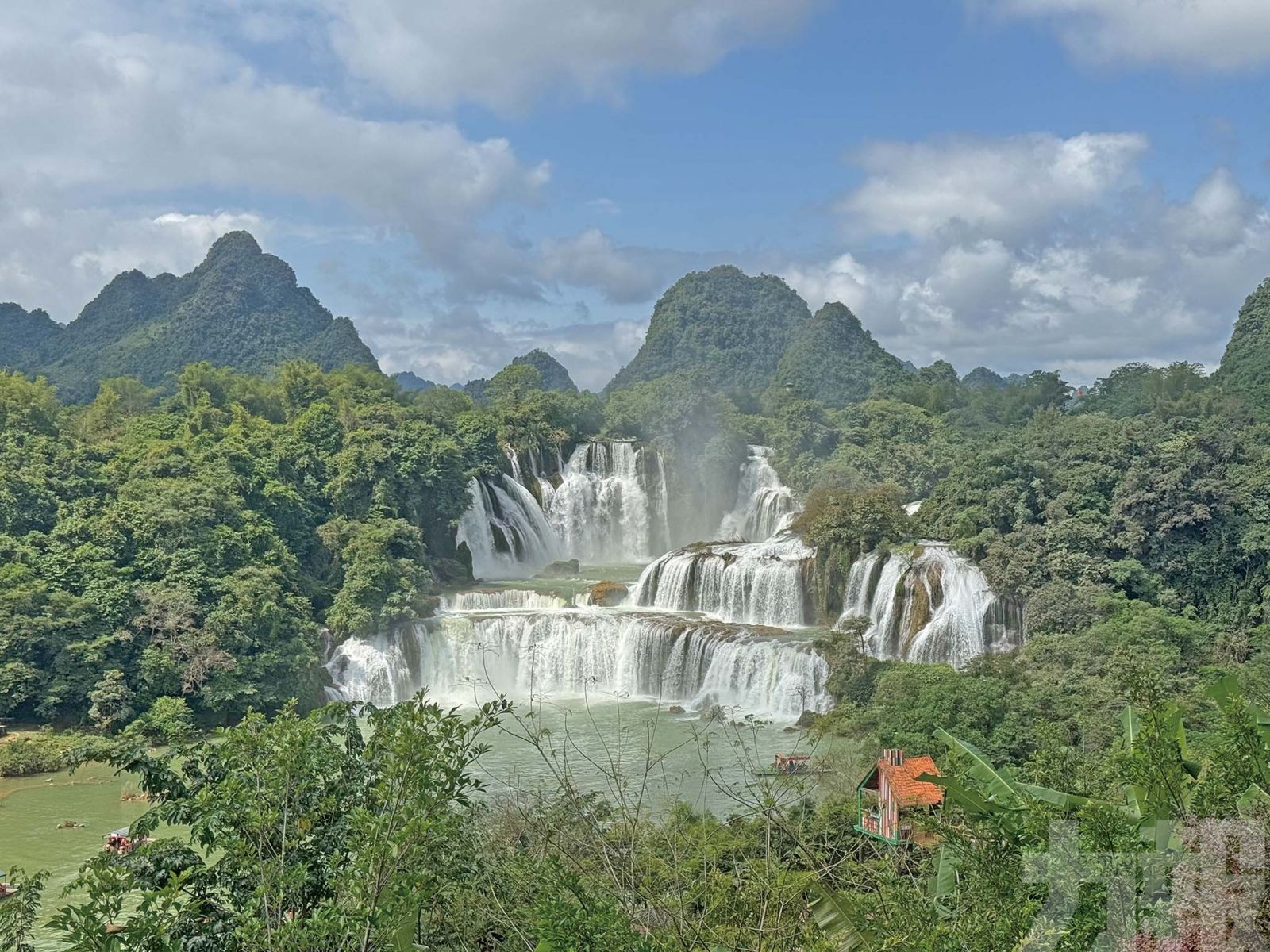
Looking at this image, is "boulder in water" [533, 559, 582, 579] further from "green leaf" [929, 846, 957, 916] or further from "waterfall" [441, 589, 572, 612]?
"green leaf" [929, 846, 957, 916]

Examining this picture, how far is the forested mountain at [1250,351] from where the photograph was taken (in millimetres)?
26875

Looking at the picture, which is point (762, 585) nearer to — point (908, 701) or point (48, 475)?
point (908, 701)

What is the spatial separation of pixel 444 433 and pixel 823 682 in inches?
538

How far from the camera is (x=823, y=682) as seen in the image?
1583 centimetres

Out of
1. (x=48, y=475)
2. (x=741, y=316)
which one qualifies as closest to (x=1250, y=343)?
(x=741, y=316)

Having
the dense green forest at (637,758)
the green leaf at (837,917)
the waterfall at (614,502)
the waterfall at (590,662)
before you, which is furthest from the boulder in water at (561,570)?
the green leaf at (837,917)

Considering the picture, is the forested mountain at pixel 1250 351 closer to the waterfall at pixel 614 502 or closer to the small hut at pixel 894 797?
the waterfall at pixel 614 502

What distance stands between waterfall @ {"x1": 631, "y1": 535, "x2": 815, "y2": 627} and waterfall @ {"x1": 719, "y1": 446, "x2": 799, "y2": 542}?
18.8ft

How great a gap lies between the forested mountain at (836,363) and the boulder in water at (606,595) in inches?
790

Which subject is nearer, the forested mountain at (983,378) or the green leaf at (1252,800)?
the green leaf at (1252,800)

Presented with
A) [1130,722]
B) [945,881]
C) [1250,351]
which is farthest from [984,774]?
[1250,351]

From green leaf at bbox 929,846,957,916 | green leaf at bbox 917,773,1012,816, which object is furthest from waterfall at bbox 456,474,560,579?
green leaf at bbox 917,773,1012,816

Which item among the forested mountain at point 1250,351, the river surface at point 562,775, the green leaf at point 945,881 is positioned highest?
the forested mountain at point 1250,351

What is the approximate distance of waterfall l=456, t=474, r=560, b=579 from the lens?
25422 millimetres
